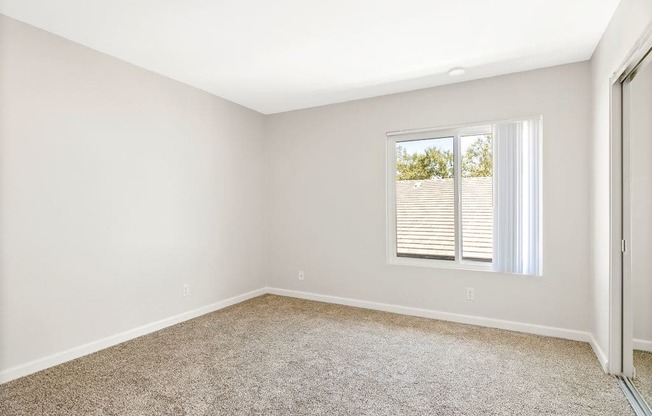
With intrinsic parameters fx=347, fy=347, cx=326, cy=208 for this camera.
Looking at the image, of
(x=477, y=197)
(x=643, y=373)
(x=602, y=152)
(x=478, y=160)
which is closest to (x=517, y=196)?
(x=477, y=197)

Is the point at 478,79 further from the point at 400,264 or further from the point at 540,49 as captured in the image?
the point at 400,264

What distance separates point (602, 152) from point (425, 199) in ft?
5.27

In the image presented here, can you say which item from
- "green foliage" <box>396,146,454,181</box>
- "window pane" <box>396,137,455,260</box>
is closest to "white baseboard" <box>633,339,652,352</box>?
"window pane" <box>396,137,455,260</box>

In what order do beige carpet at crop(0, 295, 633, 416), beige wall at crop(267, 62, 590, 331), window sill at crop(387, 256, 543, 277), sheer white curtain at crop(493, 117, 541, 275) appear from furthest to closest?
window sill at crop(387, 256, 543, 277) < sheer white curtain at crop(493, 117, 541, 275) < beige wall at crop(267, 62, 590, 331) < beige carpet at crop(0, 295, 633, 416)

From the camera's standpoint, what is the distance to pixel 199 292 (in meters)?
3.81


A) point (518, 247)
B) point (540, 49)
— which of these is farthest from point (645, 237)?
point (540, 49)

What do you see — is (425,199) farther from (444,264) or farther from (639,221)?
(639,221)

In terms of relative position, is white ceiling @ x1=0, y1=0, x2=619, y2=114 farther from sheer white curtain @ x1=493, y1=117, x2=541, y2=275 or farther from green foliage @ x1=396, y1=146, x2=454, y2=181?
green foliage @ x1=396, y1=146, x2=454, y2=181

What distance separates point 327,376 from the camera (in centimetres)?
243

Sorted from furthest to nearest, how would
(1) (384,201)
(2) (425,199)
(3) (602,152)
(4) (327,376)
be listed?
1. (1) (384,201)
2. (2) (425,199)
3. (3) (602,152)
4. (4) (327,376)

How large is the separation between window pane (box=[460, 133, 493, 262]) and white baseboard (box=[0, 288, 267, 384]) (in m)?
2.82

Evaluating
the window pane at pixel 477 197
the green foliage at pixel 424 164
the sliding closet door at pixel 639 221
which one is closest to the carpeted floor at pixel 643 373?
the sliding closet door at pixel 639 221

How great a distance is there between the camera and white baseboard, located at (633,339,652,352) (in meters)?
2.16

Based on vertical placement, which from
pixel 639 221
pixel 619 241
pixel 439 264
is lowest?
pixel 439 264
